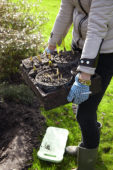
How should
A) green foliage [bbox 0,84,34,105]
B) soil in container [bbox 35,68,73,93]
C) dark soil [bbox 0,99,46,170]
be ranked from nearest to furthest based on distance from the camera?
soil in container [bbox 35,68,73,93], dark soil [bbox 0,99,46,170], green foliage [bbox 0,84,34,105]

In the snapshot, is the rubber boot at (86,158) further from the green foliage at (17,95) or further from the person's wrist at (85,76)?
the green foliage at (17,95)

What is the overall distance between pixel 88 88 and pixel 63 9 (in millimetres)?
1082

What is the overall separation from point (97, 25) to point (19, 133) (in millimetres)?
2149

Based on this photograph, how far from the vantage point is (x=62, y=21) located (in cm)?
247

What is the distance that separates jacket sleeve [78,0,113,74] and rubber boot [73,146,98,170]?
3.73ft

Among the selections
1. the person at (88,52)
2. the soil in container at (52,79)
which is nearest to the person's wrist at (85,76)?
the person at (88,52)

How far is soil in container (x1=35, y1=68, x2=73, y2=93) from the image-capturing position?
1989 mm

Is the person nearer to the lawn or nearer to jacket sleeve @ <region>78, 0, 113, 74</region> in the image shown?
jacket sleeve @ <region>78, 0, 113, 74</region>

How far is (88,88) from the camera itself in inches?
73.4

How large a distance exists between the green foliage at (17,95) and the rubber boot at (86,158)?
1735 mm

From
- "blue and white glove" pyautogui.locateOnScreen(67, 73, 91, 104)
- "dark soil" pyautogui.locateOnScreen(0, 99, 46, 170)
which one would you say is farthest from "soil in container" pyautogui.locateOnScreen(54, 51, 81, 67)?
"dark soil" pyautogui.locateOnScreen(0, 99, 46, 170)

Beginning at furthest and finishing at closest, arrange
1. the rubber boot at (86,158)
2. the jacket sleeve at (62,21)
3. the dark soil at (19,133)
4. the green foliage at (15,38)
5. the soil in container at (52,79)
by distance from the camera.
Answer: the green foliage at (15,38), the dark soil at (19,133), the rubber boot at (86,158), the jacket sleeve at (62,21), the soil in container at (52,79)

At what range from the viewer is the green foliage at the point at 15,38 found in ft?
13.4

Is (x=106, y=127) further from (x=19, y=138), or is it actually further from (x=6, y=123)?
(x=6, y=123)
